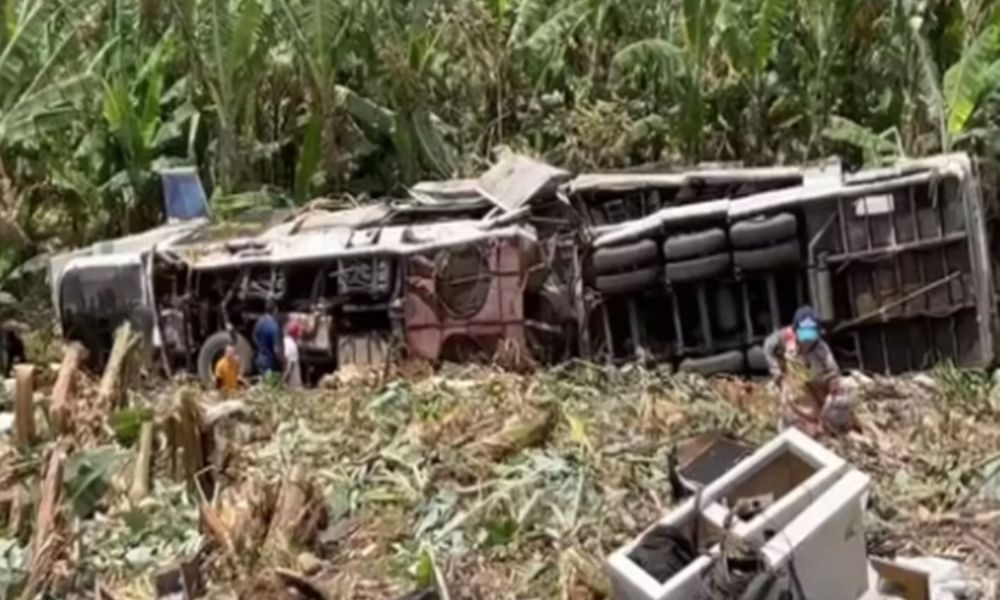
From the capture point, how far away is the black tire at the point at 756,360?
13.4m

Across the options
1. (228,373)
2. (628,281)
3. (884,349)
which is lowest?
(884,349)

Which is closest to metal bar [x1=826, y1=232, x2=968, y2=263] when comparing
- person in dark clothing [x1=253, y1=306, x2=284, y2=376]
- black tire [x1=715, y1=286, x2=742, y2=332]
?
black tire [x1=715, y1=286, x2=742, y2=332]

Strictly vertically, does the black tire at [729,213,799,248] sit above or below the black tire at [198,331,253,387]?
above

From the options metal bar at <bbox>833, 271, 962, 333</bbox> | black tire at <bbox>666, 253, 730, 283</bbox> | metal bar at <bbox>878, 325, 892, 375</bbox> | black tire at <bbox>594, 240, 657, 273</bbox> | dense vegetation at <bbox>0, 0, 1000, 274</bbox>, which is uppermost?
dense vegetation at <bbox>0, 0, 1000, 274</bbox>

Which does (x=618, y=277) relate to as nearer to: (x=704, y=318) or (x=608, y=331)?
(x=608, y=331)

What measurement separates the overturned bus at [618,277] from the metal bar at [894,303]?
0.01 meters

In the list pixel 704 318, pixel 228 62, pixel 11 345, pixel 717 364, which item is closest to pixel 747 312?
pixel 704 318

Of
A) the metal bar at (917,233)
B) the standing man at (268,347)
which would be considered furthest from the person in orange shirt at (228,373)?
the metal bar at (917,233)

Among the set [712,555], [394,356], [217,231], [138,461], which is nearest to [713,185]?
[394,356]

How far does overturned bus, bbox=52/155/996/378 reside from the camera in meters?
13.4

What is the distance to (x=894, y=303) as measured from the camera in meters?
13.5

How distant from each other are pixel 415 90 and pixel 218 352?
163 inches

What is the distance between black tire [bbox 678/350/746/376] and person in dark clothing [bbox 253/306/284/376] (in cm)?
292

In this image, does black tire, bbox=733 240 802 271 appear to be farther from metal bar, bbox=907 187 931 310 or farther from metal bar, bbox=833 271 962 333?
metal bar, bbox=907 187 931 310
